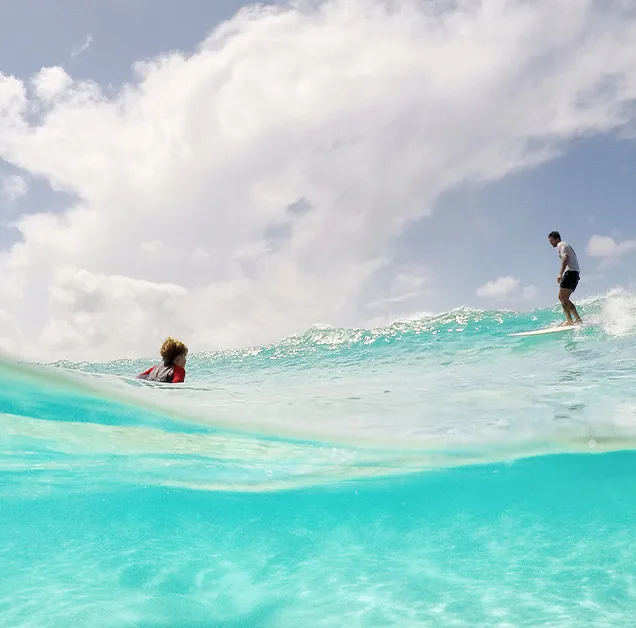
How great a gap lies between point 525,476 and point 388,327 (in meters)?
20.1

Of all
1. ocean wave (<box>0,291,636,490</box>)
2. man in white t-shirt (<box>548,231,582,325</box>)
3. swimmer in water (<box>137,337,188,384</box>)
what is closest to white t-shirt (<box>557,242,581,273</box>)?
man in white t-shirt (<box>548,231,582,325</box>)

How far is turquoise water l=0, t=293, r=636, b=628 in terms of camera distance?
5496 millimetres

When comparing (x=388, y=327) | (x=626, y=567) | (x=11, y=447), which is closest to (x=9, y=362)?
(x=11, y=447)

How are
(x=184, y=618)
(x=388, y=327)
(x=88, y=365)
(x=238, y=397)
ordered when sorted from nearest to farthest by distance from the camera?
(x=184, y=618)
(x=238, y=397)
(x=388, y=327)
(x=88, y=365)

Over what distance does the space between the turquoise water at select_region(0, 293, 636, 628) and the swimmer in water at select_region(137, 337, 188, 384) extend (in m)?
0.17

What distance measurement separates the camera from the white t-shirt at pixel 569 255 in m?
16.6

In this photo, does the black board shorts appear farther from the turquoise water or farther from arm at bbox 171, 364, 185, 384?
arm at bbox 171, 364, 185, 384

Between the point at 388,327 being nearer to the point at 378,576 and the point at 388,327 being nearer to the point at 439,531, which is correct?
the point at 439,531

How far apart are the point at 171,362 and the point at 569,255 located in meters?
13.2

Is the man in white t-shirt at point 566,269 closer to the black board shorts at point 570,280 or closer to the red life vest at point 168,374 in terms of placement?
the black board shorts at point 570,280

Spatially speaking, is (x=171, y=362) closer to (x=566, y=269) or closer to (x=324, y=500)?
(x=324, y=500)

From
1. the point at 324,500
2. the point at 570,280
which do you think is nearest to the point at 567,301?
the point at 570,280

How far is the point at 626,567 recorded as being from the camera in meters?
6.01

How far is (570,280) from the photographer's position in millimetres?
16672
